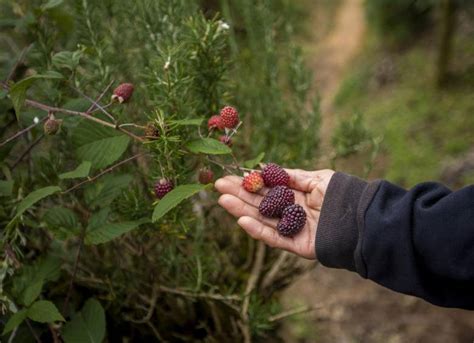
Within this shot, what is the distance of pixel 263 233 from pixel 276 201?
3.2 inches

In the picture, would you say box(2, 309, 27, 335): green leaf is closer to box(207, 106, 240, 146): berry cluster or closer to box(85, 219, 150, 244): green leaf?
box(85, 219, 150, 244): green leaf

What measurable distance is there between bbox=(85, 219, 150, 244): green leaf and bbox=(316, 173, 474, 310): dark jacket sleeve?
43 centimetres

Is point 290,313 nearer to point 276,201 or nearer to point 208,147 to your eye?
point 276,201

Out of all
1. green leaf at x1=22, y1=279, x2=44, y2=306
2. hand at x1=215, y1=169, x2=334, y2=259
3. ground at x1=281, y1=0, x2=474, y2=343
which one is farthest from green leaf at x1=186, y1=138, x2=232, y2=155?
ground at x1=281, y1=0, x2=474, y2=343

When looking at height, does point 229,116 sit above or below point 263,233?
above

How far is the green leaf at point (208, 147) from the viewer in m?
0.83

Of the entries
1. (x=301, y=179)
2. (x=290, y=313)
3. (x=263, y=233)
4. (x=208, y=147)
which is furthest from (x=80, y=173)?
(x=290, y=313)

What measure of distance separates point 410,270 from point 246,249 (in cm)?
71

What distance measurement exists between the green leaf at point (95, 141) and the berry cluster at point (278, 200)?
1.03 ft

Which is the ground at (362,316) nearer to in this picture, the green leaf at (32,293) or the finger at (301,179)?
the finger at (301,179)

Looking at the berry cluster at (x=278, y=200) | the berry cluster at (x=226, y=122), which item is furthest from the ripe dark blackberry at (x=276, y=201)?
the berry cluster at (x=226, y=122)

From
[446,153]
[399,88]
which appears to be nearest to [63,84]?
[446,153]

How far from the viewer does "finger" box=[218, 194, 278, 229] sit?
1050 mm

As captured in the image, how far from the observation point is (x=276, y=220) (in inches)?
43.4
